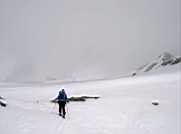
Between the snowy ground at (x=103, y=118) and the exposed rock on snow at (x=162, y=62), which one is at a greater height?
the exposed rock on snow at (x=162, y=62)

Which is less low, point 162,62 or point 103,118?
point 162,62

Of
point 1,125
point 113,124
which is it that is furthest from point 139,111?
point 1,125

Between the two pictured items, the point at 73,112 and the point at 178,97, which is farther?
the point at 178,97

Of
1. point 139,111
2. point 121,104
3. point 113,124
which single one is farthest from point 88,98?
point 113,124

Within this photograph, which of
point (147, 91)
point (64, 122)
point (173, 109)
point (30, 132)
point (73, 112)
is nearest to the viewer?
point (30, 132)

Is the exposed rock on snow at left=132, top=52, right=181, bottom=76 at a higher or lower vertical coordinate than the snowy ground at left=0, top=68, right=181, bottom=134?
higher

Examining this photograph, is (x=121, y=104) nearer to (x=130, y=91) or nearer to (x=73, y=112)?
(x=73, y=112)

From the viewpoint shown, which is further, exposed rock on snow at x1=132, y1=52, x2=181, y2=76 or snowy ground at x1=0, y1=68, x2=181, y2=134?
exposed rock on snow at x1=132, y1=52, x2=181, y2=76

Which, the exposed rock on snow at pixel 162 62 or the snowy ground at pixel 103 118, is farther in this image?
the exposed rock on snow at pixel 162 62

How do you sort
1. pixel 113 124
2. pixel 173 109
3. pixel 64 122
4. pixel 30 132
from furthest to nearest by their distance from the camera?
1. pixel 173 109
2. pixel 113 124
3. pixel 64 122
4. pixel 30 132

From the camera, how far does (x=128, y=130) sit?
24938 mm

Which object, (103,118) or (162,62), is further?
(162,62)

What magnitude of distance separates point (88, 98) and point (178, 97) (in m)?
10.9

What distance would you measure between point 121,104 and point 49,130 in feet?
48.6
